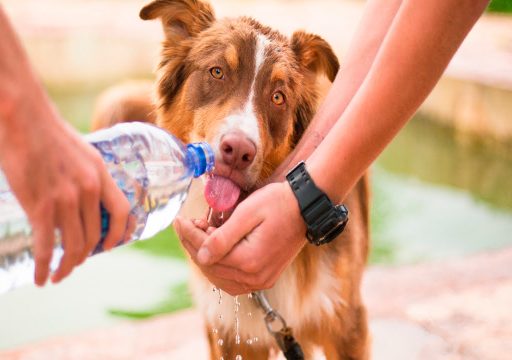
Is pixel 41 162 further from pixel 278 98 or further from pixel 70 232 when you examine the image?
pixel 278 98

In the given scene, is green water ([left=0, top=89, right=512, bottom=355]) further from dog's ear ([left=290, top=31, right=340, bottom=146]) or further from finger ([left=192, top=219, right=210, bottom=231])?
finger ([left=192, top=219, right=210, bottom=231])

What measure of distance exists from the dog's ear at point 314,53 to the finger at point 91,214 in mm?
1815

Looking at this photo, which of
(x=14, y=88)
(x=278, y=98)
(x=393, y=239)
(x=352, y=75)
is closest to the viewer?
(x=14, y=88)

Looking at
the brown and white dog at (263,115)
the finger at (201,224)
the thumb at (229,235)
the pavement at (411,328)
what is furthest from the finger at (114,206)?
the pavement at (411,328)

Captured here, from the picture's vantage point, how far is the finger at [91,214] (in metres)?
0.97

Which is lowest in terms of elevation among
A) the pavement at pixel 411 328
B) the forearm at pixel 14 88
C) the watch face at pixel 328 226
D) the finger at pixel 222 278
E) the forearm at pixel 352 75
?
the pavement at pixel 411 328

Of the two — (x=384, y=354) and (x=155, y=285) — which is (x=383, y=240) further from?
(x=384, y=354)

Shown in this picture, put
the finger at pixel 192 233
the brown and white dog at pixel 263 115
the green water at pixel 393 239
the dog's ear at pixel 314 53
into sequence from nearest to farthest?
the finger at pixel 192 233 → the brown and white dog at pixel 263 115 → the dog's ear at pixel 314 53 → the green water at pixel 393 239

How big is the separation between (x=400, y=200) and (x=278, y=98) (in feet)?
15.0

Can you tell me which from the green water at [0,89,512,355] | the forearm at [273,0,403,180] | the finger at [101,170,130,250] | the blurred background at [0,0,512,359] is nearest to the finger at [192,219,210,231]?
the forearm at [273,0,403,180]

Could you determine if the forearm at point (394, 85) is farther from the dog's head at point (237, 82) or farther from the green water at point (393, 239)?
the green water at point (393, 239)

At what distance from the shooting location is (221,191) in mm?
2146

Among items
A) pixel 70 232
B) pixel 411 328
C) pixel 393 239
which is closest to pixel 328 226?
pixel 70 232

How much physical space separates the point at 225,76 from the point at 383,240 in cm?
387
